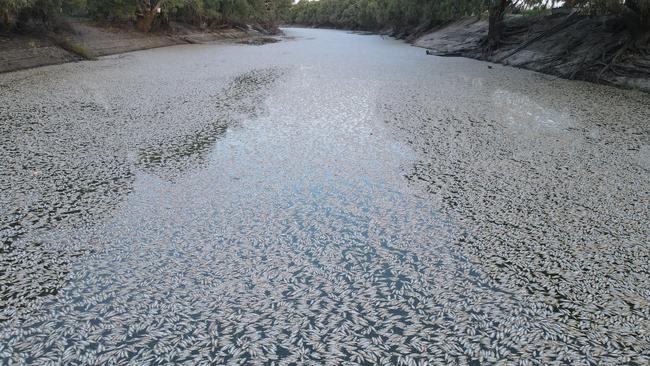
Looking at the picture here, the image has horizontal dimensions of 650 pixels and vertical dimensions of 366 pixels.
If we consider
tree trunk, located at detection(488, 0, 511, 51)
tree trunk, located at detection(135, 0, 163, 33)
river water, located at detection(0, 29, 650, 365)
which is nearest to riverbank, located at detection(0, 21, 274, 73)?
tree trunk, located at detection(135, 0, 163, 33)

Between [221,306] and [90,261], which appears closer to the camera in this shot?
[221,306]

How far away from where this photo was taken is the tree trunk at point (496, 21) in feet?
36.4

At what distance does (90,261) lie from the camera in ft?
6.27

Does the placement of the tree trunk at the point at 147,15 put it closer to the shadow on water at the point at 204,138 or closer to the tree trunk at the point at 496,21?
the shadow on water at the point at 204,138

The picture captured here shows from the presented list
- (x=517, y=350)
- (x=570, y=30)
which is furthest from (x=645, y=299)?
(x=570, y=30)

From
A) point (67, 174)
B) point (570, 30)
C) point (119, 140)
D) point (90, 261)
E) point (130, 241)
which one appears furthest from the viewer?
point (570, 30)

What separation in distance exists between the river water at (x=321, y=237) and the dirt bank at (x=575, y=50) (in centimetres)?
275

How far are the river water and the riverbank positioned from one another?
3.85 m

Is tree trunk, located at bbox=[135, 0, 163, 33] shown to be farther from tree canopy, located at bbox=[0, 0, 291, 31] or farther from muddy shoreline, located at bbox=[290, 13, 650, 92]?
muddy shoreline, located at bbox=[290, 13, 650, 92]

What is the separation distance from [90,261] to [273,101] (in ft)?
12.4

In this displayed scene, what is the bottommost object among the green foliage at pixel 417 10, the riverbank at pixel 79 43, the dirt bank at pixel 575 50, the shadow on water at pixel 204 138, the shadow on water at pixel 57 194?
the shadow on water at pixel 57 194

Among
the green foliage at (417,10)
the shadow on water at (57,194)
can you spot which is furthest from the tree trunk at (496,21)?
the shadow on water at (57,194)

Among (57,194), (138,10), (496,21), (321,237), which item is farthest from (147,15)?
(321,237)

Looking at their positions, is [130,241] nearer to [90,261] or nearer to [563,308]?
[90,261]
